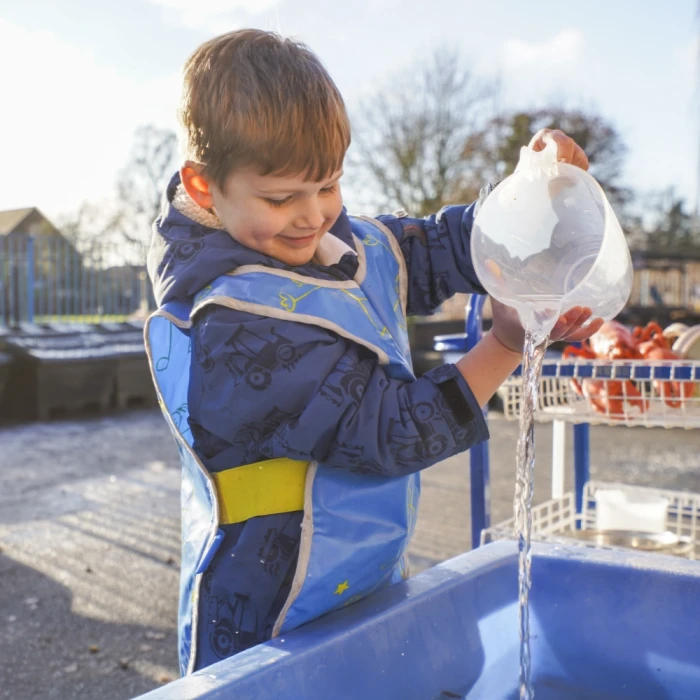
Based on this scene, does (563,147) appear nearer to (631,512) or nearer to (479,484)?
(479,484)

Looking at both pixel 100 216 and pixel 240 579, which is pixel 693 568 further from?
pixel 100 216

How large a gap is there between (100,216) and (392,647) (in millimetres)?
20305

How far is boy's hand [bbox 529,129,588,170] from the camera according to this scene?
1.26 metres

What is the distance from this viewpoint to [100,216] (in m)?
20.1

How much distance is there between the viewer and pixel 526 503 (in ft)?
4.08

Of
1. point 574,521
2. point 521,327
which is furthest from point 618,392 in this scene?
point 521,327

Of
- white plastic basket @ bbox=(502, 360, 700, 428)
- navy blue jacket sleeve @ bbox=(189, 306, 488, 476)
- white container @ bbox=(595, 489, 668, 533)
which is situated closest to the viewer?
navy blue jacket sleeve @ bbox=(189, 306, 488, 476)

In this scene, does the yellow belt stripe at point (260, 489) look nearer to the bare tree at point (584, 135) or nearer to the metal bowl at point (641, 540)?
the metal bowl at point (641, 540)

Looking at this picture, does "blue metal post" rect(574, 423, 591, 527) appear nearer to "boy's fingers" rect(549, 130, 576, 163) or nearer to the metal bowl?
the metal bowl

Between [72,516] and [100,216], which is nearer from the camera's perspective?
[72,516]

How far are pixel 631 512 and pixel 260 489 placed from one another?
1.38 meters

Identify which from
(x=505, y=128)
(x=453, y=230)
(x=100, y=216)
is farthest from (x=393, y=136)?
(x=453, y=230)

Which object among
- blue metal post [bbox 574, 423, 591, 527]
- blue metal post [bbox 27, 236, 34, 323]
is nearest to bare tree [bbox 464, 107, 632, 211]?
blue metal post [bbox 27, 236, 34, 323]

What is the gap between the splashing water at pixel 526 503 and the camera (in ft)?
3.87
